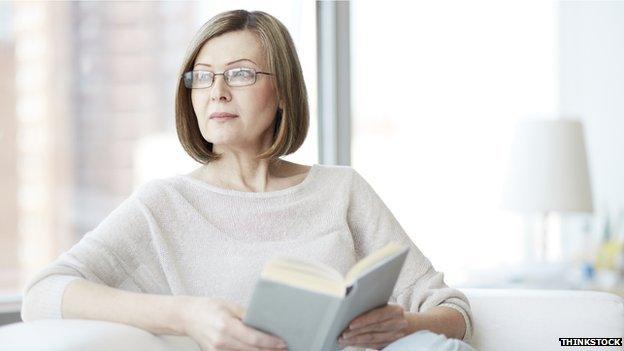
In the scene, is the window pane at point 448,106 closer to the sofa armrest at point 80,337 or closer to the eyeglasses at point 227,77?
the eyeglasses at point 227,77

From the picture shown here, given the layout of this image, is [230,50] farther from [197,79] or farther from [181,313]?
[181,313]

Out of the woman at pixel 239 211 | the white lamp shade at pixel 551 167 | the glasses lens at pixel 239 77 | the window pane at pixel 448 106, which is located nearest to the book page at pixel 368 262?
the woman at pixel 239 211

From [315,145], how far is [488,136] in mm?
1355

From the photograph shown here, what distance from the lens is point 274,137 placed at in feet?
6.66

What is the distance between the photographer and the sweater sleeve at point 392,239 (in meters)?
1.95

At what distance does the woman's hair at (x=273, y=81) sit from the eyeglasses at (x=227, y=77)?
29 millimetres

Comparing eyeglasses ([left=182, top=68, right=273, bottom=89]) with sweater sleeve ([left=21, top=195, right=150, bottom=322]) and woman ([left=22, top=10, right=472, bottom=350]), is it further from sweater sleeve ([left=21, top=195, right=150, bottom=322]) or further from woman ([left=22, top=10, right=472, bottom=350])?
sweater sleeve ([left=21, top=195, right=150, bottom=322])

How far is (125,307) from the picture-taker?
1601 mm

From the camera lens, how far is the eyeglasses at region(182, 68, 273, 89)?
1.88m

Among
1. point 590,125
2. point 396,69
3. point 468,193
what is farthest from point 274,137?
point 590,125

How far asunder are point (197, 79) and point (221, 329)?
0.63 m

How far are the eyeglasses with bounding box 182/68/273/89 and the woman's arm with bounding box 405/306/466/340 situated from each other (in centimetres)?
57

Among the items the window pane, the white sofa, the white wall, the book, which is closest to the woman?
the white sofa

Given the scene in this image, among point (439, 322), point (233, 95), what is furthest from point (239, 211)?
point (439, 322)
